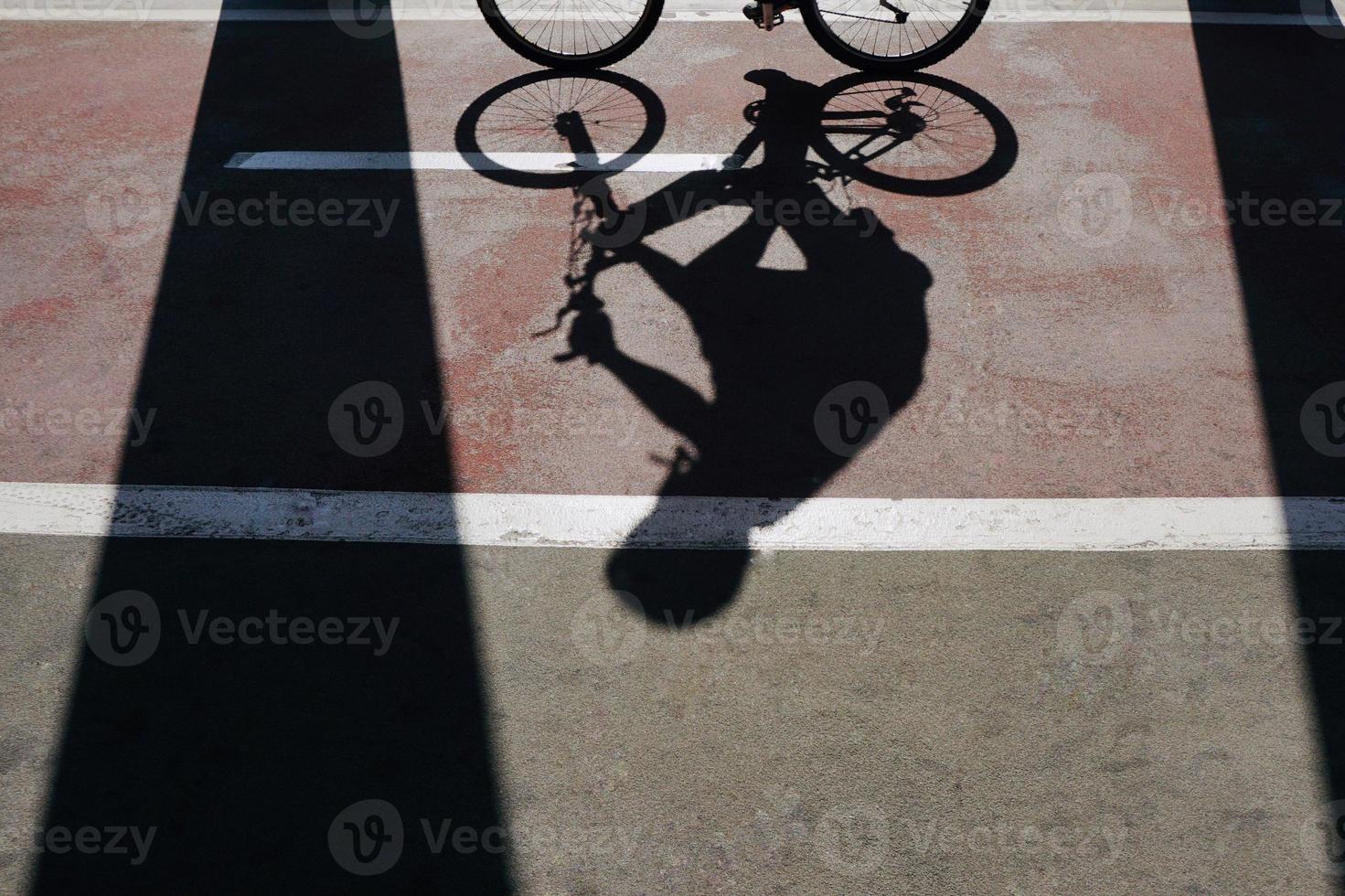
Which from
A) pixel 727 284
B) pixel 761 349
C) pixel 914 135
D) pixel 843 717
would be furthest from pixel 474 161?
pixel 843 717

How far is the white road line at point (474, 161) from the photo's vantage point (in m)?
6.46

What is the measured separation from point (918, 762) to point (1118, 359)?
257cm

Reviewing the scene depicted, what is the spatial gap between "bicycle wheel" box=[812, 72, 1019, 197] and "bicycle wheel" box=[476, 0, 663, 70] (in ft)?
4.83

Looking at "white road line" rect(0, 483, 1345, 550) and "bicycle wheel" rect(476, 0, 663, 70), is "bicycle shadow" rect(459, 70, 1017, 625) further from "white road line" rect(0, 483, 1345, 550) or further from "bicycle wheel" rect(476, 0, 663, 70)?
"bicycle wheel" rect(476, 0, 663, 70)

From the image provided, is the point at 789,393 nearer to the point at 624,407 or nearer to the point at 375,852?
the point at 624,407

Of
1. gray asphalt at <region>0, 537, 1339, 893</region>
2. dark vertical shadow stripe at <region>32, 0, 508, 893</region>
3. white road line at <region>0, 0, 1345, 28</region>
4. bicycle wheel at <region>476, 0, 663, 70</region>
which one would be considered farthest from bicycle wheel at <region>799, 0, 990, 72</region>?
gray asphalt at <region>0, 537, 1339, 893</region>

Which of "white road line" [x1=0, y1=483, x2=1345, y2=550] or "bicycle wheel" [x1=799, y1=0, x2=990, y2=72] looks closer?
"white road line" [x1=0, y1=483, x2=1345, y2=550]

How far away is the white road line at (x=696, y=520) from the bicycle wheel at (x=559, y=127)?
2.69 meters

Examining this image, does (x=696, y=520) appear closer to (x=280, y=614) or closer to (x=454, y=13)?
(x=280, y=614)

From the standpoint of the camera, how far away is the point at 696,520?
172 inches

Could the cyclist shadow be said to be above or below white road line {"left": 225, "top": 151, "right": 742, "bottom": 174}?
below

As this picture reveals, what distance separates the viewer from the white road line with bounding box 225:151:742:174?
6.46m

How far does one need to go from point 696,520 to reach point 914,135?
3.60 m

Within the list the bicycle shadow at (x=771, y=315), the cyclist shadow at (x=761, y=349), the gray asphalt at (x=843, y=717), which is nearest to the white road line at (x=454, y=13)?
the bicycle shadow at (x=771, y=315)
